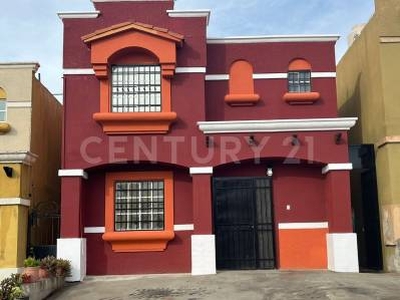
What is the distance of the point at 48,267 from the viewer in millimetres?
13641

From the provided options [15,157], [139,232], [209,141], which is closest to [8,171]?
[15,157]

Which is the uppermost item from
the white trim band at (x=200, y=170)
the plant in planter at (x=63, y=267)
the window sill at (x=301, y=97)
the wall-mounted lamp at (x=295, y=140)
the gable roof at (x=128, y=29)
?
the gable roof at (x=128, y=29)

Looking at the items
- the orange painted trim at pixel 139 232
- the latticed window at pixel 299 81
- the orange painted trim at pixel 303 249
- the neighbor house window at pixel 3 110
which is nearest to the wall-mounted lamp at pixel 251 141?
the latticed window at pixel 299 81

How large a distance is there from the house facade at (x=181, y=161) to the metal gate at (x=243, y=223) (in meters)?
0.03

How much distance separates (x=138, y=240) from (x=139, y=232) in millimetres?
227

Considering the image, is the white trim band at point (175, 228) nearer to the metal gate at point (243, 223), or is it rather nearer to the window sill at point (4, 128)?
the metal gate at point (243, 223)

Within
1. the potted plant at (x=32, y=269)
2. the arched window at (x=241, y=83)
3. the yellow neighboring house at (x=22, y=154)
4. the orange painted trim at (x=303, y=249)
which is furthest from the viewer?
the arched window at (x=241, y=83)

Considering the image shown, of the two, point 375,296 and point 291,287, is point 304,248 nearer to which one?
point 291,287

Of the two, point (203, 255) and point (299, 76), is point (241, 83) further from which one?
point (203, 255)

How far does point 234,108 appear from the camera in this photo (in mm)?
16469

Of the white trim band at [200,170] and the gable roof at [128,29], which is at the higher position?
the gable roof at [128,29]

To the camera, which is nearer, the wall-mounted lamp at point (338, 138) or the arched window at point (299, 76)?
the wall-mounted lamp at point (338, 138)

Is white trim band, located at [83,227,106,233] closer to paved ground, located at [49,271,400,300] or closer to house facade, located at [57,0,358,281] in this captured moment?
house facade, located at [57,0,358,281]

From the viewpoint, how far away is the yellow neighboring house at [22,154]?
14734mm
